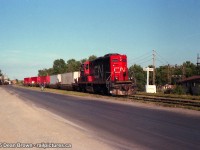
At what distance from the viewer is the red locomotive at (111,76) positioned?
31.7 m

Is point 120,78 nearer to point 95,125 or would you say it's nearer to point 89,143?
point 95,125

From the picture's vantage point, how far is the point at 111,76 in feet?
106

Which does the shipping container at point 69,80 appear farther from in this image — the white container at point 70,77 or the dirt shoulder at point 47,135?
the dirt shoulder at point 47,135

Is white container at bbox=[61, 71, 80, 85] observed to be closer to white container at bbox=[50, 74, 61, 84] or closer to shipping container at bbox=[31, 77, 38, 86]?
white container at bbox=[50, 74, 61, 84]

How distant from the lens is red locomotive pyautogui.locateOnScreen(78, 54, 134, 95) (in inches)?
1248

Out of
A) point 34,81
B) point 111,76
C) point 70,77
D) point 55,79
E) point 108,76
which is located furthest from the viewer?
point 34,81

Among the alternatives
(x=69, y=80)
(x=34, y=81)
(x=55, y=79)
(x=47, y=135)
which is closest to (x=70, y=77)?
(x=69, y=80)

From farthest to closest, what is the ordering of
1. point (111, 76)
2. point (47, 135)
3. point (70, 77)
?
point (70, 77), point (111, 76), point (47, 135)

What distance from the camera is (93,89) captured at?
3878 cm

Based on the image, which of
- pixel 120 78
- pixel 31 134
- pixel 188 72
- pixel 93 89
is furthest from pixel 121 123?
pixel 188 72

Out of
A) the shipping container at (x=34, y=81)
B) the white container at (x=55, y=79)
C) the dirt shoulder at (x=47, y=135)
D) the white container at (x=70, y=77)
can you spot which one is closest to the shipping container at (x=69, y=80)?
the white container at (x=70, y=77)

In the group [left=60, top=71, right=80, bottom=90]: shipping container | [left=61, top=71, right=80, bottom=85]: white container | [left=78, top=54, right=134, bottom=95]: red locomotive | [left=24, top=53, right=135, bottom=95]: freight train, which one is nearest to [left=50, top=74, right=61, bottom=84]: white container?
[left=60, top=71, right=80, bottom=90]: shipping container

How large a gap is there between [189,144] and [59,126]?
5761 mm

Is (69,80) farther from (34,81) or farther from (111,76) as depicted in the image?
(34,81)
